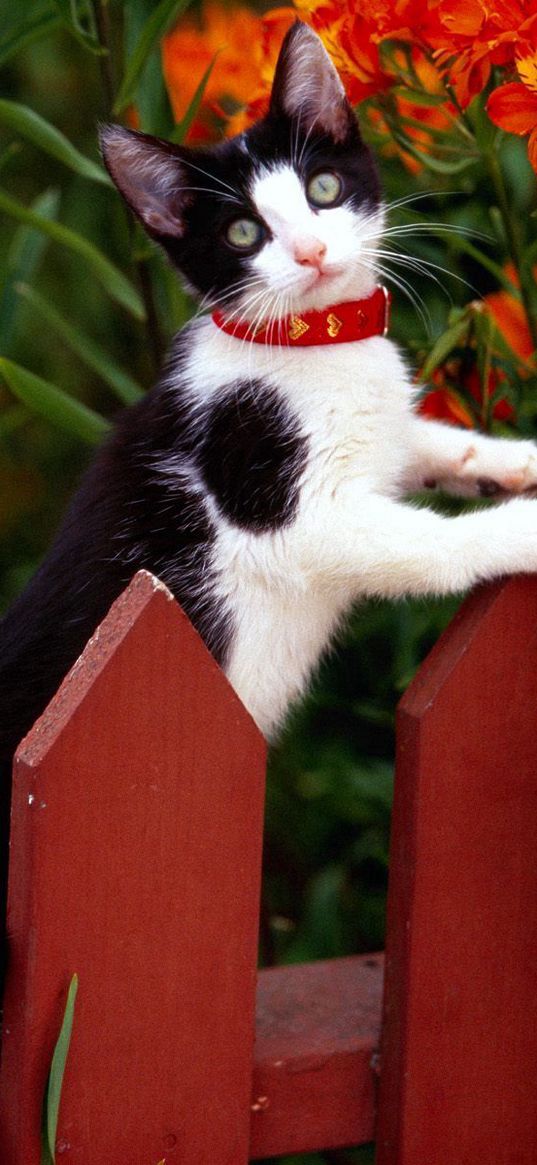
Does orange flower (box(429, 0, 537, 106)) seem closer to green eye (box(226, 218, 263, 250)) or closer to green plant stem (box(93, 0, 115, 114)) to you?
green eye (box(226, 218, 263, 250))

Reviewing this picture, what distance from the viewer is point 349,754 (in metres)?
1.74

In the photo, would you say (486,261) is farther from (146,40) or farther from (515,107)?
(146,40)

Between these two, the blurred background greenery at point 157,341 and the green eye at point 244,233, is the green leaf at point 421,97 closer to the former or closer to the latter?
the blurred background greenery at point 157,341

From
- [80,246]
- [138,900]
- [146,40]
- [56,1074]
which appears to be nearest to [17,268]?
[80,246]

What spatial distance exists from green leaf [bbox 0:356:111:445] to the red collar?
195 millimetres

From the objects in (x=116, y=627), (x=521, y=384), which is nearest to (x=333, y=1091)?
(x=116, y=627)

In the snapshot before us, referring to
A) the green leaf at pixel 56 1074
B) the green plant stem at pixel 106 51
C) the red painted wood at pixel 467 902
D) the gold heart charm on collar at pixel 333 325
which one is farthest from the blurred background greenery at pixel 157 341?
the green leaf at pixel 56 1074

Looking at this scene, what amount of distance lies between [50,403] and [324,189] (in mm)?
360

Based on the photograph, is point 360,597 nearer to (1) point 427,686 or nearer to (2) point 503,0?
(1) point 427,686

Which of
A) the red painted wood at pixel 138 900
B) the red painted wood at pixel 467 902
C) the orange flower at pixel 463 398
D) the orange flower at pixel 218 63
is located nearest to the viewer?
the red painted wood at pixel 138 900

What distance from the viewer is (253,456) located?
48.0 inches

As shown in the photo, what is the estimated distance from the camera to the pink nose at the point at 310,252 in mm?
1196

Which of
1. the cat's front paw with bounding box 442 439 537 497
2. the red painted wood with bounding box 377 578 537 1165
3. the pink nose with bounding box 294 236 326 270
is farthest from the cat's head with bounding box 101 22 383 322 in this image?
the red painted wood with bounding box 377 578 537 1165

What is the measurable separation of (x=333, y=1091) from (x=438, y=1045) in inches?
4.0
